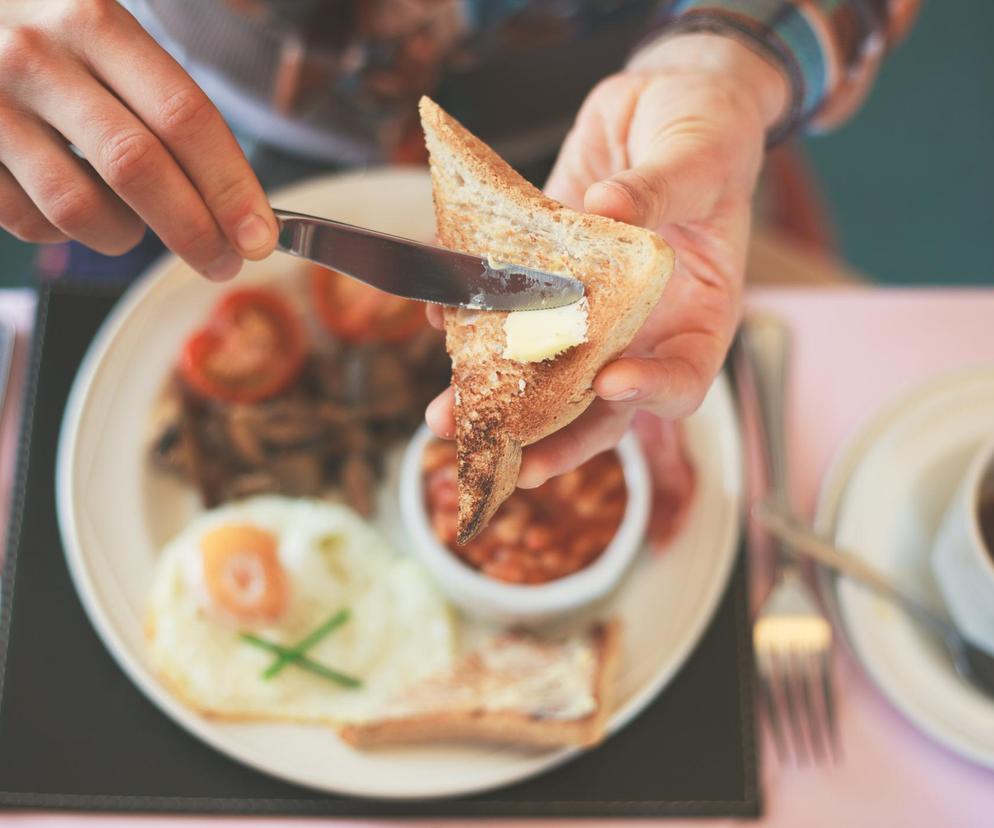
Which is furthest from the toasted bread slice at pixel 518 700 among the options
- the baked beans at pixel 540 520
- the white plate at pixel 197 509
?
the baked beans at pixel 540 520

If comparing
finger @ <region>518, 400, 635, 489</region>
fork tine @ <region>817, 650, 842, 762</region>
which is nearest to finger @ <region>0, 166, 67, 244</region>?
finger @ <region>518, 400, 635, 489</region>

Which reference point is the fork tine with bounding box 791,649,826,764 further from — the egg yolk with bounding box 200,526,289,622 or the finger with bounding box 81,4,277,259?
the finger with bounding box 81,4,277,259

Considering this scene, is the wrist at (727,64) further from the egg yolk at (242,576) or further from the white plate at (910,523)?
the egg yolk at (242,576)

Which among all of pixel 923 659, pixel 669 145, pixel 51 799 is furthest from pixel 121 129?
pixel 923 659

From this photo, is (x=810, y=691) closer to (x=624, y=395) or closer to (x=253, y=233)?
(x=624, y=395)

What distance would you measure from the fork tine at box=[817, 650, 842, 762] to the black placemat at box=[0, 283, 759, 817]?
0.12m

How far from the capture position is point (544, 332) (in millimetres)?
1007

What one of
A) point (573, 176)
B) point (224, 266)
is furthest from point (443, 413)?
point (573, 176)

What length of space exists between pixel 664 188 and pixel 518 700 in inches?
32.6

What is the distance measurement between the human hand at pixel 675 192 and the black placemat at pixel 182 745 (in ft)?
1.85

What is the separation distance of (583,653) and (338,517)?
510 mm

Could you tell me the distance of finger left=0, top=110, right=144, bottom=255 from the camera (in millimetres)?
1013

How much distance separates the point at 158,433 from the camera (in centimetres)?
162

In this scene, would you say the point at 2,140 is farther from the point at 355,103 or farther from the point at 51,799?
the point at 51,799
